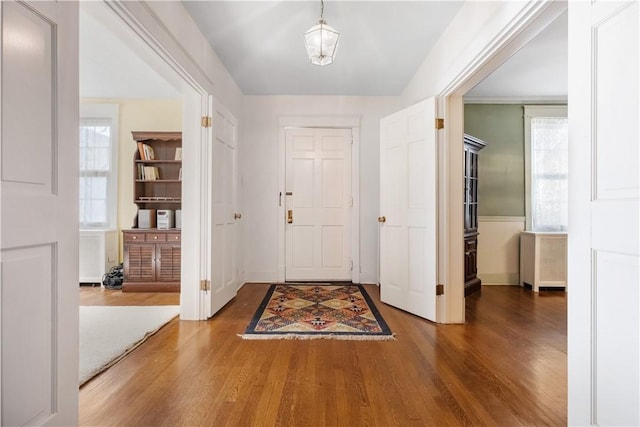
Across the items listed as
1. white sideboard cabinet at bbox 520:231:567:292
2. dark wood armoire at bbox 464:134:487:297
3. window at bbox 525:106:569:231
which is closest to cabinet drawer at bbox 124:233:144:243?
dark wood armoire at bbox 464:134:487:297

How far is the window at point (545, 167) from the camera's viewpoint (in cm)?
437

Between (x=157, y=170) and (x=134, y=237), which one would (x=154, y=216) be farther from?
(x=157, y=170)

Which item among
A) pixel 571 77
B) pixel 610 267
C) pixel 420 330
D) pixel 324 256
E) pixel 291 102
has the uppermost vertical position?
pixel 291 102

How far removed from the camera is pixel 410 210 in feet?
10.3

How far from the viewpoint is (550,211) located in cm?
437

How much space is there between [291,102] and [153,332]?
3.23m

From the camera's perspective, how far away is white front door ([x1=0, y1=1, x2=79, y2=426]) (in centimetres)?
101

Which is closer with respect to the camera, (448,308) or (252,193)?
(448,308)

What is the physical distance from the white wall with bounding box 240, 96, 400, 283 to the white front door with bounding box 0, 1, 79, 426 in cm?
311

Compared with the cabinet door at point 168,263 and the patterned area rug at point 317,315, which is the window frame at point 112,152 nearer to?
the cabinet door at point 168,263

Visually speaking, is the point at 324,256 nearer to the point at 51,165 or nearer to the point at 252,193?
the point at 252,193

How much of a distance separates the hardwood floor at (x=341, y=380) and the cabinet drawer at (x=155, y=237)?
1581 mm

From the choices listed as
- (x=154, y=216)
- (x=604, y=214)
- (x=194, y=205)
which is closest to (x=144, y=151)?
(x=154, y=216)

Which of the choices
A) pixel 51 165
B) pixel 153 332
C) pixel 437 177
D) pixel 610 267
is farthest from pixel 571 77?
pixel 153 332
